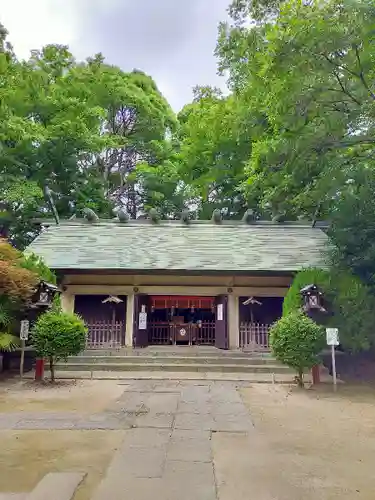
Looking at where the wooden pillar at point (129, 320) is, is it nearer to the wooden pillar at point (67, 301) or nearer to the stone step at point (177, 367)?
the wooden pillar at point (67, 301)

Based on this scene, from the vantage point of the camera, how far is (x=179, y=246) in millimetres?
15047

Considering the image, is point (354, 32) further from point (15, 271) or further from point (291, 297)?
point (15, 271)

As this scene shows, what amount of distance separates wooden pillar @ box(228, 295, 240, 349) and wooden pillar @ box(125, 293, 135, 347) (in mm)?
3556

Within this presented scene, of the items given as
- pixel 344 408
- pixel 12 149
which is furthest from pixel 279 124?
pixel 12 149

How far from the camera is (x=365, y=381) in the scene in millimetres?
9523

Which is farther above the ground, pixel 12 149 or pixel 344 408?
pixel 12 149

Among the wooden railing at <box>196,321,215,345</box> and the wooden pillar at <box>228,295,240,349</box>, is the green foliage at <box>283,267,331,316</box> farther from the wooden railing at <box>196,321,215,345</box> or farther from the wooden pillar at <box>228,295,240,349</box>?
the wooden railing at <box>196,321,215,345</box>

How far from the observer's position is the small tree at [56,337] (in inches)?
339

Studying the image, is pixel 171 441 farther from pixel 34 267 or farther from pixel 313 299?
pixel 34 267

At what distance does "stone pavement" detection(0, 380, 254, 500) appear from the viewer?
3.27 meters

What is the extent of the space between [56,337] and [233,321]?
6887 millimetres

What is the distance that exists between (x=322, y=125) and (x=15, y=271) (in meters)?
8.17

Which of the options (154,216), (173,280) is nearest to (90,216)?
(154,216)

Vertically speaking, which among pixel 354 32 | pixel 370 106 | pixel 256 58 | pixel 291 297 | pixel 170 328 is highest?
pixel 256 58
